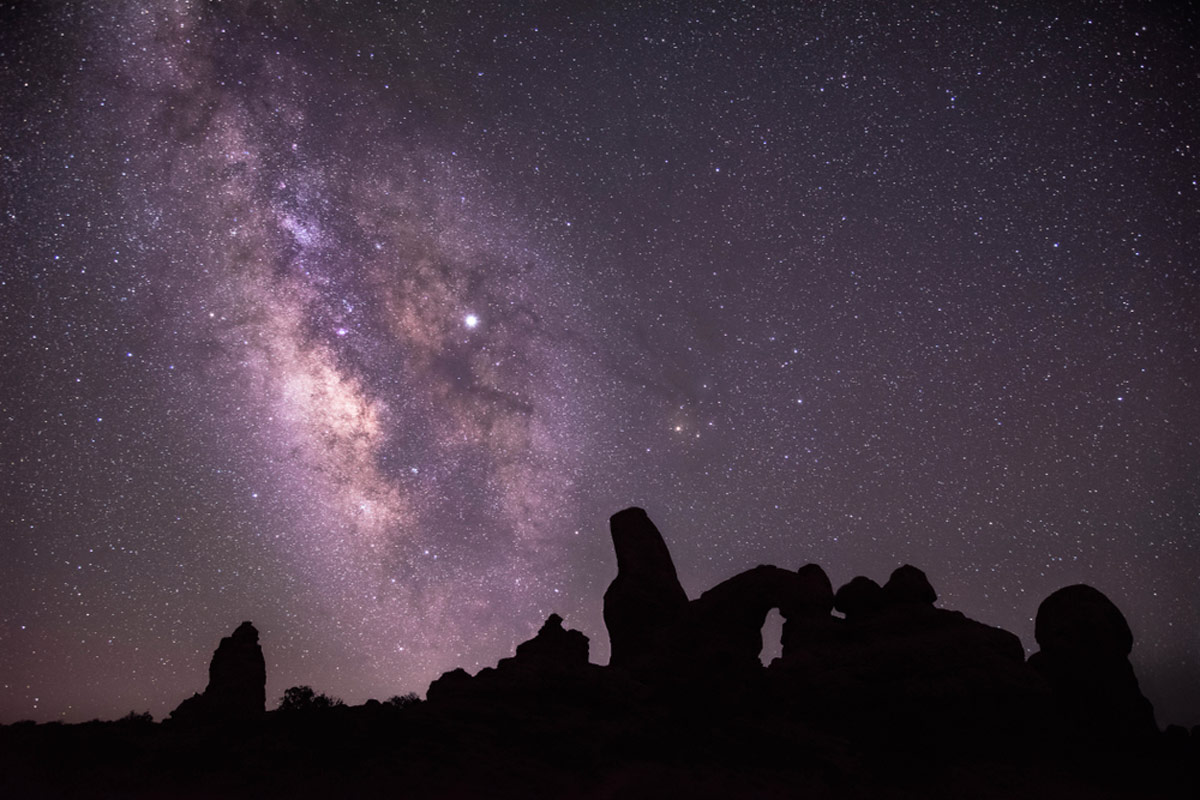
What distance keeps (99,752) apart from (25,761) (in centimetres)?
210

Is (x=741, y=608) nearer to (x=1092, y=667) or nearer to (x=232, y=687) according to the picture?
(x=1092, y=667)

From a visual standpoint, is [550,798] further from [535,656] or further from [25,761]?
[25,761]

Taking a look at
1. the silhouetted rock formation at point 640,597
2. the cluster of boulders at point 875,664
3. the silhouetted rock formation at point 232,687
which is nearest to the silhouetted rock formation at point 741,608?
the cluster of boulders at point 875,664

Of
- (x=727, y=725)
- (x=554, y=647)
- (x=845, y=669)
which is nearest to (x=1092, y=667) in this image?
(x=845, y=669)

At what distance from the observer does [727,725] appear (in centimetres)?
2344

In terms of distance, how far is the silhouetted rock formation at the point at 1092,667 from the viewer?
25.1m

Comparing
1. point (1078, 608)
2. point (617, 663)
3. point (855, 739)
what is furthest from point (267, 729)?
point (1078, 608)

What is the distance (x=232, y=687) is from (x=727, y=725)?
22.2 meters

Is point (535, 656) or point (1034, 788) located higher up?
point (535, 656)

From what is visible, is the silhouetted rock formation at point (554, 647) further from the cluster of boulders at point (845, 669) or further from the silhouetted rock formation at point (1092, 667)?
the silhouetted rock formation at point (1092, 667)

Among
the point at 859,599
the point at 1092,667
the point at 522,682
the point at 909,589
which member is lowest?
the point at 1092,667

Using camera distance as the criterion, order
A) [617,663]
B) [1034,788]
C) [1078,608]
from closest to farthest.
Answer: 1. [1034,788]
2. [1078,608]
3. [617,663]

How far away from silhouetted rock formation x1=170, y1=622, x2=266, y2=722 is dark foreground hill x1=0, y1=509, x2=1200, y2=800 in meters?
0.10

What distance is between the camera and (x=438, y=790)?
1791cm
